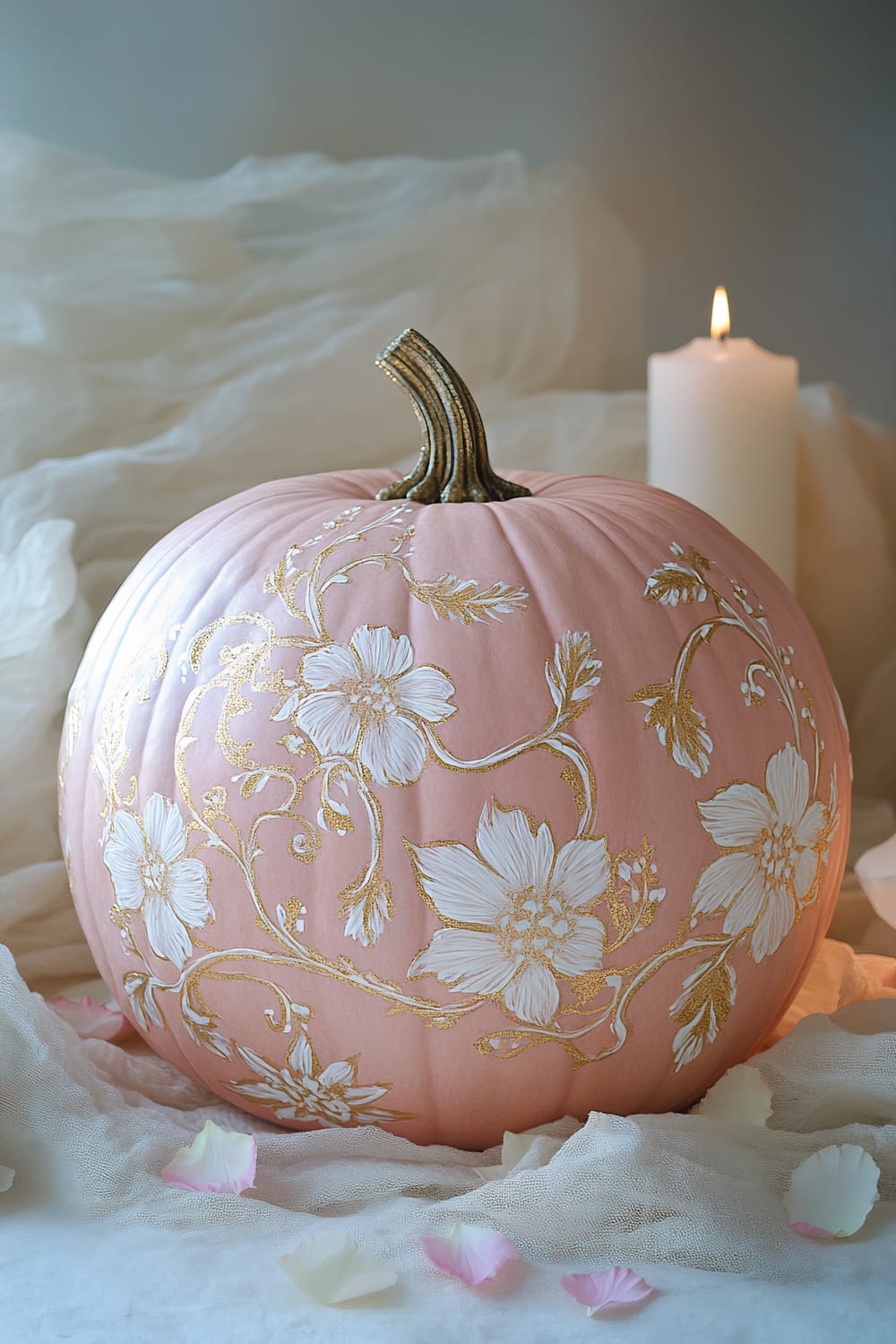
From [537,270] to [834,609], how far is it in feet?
1.38

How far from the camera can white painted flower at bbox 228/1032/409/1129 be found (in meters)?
0.68

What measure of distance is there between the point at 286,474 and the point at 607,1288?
0.74 meters

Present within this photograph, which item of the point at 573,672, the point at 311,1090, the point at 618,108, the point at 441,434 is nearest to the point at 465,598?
the point at 573,672

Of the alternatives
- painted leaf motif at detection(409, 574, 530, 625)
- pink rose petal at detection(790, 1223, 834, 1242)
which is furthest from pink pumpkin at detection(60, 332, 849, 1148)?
pink rose petal at detection(790, 1223, 834, 1242)

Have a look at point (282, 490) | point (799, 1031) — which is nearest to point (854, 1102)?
point (799, 1031)

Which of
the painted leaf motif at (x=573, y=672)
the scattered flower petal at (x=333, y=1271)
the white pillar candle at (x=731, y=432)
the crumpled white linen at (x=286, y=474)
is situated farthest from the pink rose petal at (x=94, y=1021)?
the white pillar candle at (x=731, y=432)

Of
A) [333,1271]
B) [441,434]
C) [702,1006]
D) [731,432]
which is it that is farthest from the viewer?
[731,432]

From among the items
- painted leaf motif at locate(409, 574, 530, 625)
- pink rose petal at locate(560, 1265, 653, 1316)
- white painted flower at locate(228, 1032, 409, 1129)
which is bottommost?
pink rose petal at locate(560, 1265, 653, 1316)

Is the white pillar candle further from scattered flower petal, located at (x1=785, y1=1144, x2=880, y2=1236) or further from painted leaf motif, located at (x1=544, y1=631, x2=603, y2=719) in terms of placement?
scattered flower petal, located at (x1=785, y1=1144, x2=880, y2=1236)

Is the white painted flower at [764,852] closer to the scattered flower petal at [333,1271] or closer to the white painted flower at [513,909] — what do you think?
the white painted flower at [513,909]

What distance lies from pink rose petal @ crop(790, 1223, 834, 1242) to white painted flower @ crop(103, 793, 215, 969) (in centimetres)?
33

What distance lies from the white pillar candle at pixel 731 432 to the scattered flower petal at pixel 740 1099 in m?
0.51

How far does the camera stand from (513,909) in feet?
2.10

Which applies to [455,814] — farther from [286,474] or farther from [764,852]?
[286,474]
